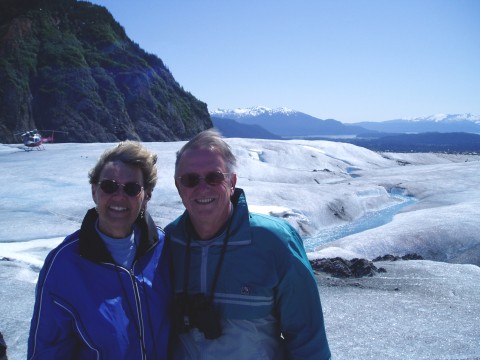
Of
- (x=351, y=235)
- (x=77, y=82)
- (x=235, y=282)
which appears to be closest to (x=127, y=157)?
(x=235, y=282)

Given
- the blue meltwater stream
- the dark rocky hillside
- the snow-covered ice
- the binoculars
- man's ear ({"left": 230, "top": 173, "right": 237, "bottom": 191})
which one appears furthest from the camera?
the dark rocky hillside

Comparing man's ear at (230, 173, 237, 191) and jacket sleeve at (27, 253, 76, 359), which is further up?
man's ear at (230, 173, 237, 191)

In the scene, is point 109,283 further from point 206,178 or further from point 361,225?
point 361,225

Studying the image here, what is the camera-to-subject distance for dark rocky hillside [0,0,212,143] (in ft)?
134

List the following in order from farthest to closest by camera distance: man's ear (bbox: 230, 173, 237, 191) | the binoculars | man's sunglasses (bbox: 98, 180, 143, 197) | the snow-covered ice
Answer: the snow-covered ice
man's ear (bbox: 230, 173, 237, 191)
man's sunglasses (bbox: 98, 180, 143, 197)
the binoculars

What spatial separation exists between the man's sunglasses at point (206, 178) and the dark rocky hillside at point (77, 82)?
32.4 meters

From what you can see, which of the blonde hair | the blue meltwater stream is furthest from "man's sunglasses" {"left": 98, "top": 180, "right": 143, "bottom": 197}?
the blue meltwater stream

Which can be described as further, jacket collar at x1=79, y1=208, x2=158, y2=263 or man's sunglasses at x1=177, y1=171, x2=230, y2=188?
man's sunglasses at x1=177, y1=171, x2=230, y2=188

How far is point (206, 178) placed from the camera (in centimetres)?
223

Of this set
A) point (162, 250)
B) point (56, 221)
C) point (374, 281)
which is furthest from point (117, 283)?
point (56, 221)

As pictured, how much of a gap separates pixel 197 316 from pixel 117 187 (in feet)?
2.83

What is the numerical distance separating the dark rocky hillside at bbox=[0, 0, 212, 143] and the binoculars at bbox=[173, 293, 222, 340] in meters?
32.6

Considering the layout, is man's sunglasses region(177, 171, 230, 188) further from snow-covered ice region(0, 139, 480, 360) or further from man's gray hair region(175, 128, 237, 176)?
snow-covered ice region(0, 139, 480, 360)

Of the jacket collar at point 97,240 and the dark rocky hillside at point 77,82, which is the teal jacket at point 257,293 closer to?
the jacket collar at point 97,240
